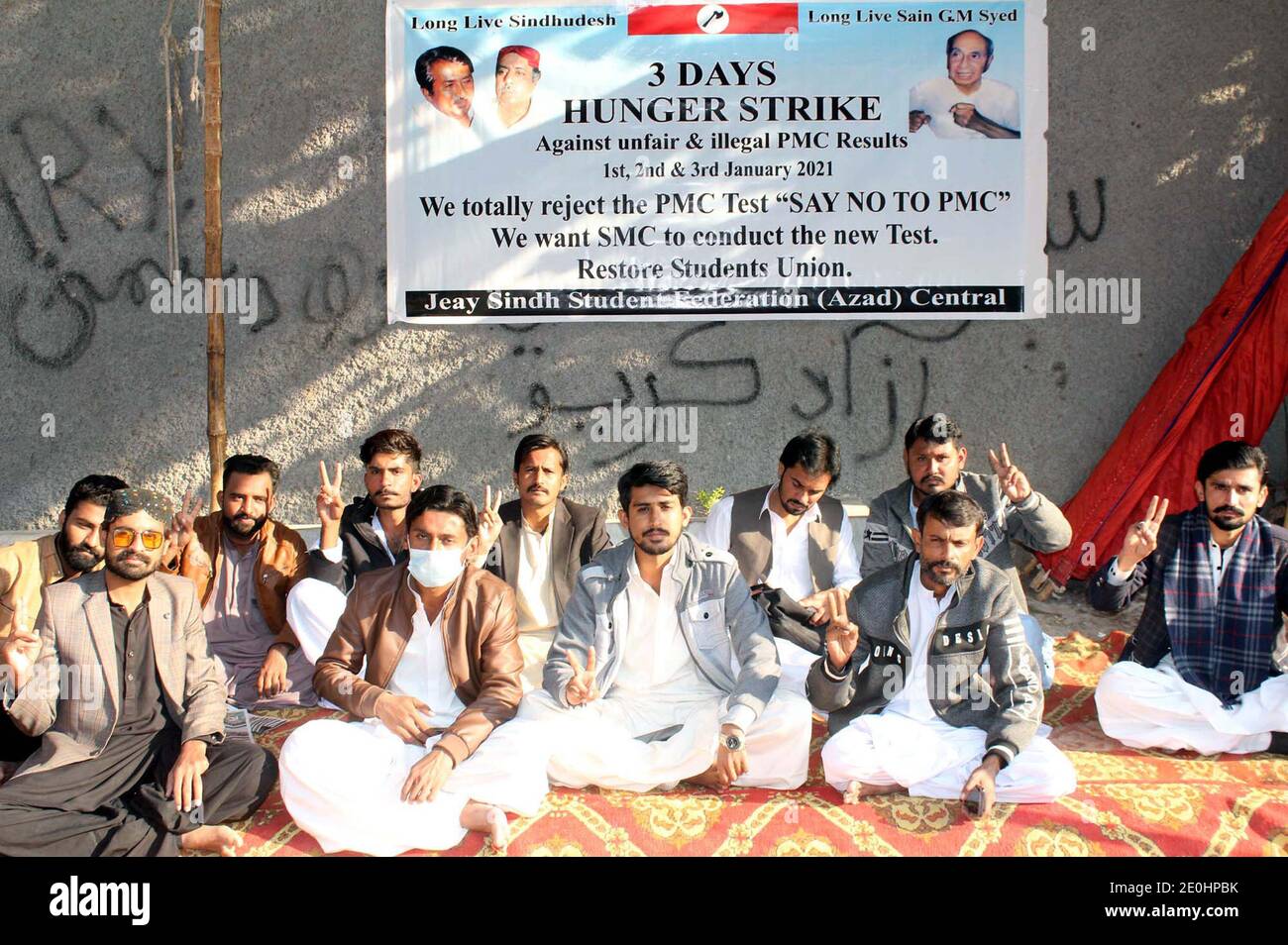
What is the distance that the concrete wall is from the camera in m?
5.82

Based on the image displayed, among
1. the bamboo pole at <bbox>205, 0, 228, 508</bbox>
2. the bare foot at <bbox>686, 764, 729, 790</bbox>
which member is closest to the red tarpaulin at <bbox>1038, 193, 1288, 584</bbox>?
the bare foot at <bbox>686, 764, 729, 790</bbox>

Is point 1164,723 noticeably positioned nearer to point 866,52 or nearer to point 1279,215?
point 1279,215

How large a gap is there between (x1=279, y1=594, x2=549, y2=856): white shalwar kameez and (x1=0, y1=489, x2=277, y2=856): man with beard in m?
0.21

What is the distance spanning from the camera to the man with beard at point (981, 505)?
4.12m

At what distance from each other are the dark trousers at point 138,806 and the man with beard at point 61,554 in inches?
30.6

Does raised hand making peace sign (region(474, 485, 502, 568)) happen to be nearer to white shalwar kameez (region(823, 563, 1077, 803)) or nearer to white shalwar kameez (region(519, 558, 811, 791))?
white shalwar kameez (region(519, 558, 811, 791))

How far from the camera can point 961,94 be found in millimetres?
5688

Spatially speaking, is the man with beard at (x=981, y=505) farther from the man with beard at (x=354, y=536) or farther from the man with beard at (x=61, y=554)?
the man with beard at (x=61, y=554)

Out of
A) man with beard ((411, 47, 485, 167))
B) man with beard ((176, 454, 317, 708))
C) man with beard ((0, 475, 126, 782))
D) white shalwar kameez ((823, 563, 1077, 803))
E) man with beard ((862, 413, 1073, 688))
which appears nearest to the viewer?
white shalwar kameez ((823, 563, 1077, 803))

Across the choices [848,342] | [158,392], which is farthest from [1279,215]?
[158,392]

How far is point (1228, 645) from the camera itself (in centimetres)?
384

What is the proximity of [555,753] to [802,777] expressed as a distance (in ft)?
2.53

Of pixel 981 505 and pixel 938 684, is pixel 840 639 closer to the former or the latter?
pixel 938 684

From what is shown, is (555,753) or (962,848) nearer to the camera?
(962,848)
